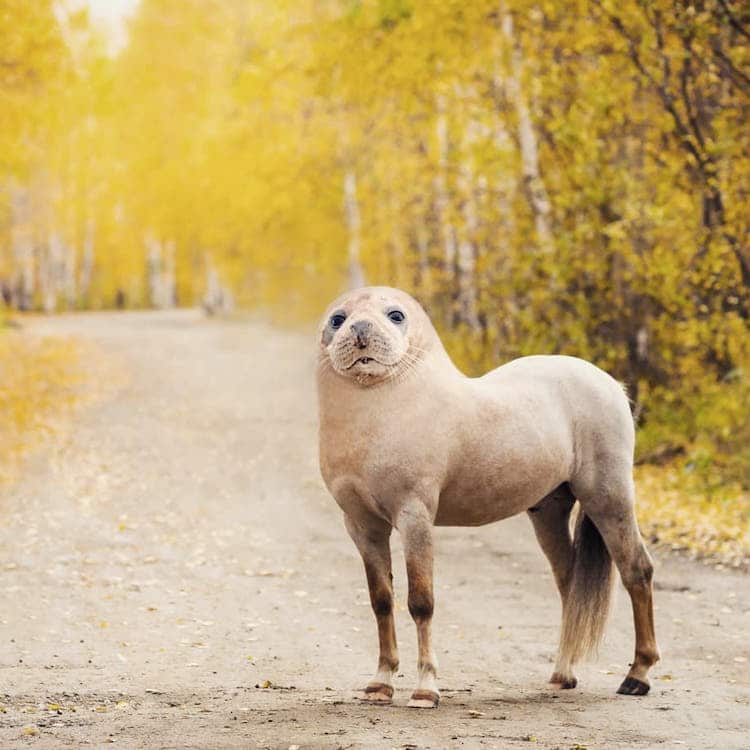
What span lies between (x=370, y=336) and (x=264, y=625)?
3493mm

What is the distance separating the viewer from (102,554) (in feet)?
35.1

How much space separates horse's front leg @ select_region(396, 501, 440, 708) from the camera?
18.1 ft

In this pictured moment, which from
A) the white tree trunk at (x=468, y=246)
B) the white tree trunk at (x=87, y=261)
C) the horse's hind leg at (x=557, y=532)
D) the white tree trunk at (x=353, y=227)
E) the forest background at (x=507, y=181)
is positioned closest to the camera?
the horse's hind leg at (x=557, y=532)

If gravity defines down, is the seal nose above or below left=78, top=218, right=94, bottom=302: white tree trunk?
below

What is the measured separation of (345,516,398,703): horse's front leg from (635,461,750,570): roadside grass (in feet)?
17.4

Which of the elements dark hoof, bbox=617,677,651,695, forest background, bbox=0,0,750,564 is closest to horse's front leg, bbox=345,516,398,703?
dark hoof, bbox=617,677,651,695

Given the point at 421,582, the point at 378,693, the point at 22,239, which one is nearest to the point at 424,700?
the point at 378,693

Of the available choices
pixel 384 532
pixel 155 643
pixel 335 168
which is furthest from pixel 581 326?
pixel 335 168

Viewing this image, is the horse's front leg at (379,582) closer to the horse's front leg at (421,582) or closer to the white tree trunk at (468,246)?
the horse's front leg at (421,582)

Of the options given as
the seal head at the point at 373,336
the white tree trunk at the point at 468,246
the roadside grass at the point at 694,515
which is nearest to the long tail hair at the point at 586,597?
the seal head at the point at 373,336

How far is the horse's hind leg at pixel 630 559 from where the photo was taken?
20.4 feet

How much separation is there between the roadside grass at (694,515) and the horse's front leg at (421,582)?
5.40 metres

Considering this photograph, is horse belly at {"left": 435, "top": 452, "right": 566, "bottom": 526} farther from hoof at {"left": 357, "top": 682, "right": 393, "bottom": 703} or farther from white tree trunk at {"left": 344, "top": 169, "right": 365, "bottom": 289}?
white tree trunk at {"left": 344, "top": 169, "right": 365, "bottom": 289}

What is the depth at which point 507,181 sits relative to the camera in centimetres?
1748
